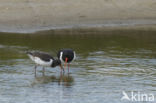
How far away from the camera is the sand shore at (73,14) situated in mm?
19578

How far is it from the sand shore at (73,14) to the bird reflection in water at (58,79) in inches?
242

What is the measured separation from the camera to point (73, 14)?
20.6 meters

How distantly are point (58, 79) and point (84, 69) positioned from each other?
1133 mm

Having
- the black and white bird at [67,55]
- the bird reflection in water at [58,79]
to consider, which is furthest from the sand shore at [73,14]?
the bird reflection in water at [58,79]

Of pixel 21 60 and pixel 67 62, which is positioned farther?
pixel 21 60

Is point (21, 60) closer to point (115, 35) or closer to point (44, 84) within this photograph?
point (44, 84)

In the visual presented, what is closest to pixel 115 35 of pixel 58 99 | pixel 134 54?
pixel 134 54

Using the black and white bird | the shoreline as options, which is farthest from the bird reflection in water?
the shoreline

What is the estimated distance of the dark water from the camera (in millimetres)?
11281

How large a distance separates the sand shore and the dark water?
115 centimetres

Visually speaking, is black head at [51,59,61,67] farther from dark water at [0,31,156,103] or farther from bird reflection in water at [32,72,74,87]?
bird reflection in water at [32,72,74,87]

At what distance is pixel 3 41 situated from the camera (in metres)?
17.3

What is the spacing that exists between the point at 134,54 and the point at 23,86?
4.76m

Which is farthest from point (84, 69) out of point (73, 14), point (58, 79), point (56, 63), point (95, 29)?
point (73, 14)
